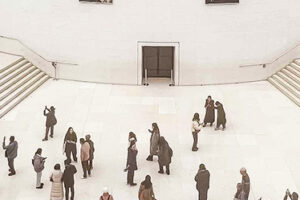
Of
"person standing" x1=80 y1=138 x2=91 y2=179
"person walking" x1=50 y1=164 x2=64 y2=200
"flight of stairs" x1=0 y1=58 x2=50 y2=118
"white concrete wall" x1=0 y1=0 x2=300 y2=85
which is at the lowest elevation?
"person walking" x1=50 y1=164 x2=64 y2=200

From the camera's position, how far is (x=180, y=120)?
63.9 feet

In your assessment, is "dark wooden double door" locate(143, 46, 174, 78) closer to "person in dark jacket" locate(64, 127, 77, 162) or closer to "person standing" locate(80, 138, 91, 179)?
"person in dark jacket" locate(64, 127, 77, 162)

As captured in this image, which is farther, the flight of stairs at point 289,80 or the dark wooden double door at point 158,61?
the dark wooden double door at point 158,61

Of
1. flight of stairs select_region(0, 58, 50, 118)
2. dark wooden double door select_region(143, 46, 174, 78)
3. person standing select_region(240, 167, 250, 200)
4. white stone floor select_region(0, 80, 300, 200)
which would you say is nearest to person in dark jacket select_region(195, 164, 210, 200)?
white stone floor select_region(0, 80, 300, 200)

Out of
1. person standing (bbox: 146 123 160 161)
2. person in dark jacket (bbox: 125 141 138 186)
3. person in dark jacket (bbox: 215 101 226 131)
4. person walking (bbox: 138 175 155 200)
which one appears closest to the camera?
person walking (bbox: 138 175 155 200)

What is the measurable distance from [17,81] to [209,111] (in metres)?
9.83

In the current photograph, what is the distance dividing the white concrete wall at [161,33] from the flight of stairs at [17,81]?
3.50 feet

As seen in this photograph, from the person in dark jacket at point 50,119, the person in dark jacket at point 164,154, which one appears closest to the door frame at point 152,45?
the person in dark jacket at point 50,119

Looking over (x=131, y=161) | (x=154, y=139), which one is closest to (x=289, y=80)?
(x=154, y=139)

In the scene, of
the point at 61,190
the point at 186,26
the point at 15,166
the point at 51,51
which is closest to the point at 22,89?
the point at 51,51

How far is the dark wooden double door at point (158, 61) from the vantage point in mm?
24339

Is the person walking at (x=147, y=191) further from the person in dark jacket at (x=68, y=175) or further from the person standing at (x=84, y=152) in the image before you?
the person standing at (x=84, y=152)

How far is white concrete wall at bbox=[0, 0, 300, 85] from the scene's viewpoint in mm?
22422

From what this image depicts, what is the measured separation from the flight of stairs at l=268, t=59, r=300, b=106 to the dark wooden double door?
5350 millimetres
